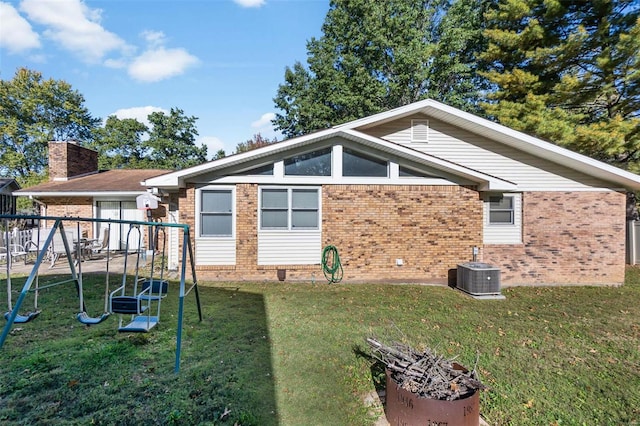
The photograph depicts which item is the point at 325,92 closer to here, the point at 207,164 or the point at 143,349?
the point at 207,164

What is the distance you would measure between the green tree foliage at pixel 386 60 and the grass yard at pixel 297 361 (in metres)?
18.0

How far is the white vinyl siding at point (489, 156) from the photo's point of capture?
30.8ft

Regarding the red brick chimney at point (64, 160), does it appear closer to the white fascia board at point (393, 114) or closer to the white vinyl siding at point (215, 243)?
the white vinyl siding at point (215, 243)

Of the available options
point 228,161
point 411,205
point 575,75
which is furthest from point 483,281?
point 575,75

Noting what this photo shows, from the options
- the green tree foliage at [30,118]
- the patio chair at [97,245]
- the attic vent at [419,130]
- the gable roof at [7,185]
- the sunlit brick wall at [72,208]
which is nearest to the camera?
the attic vent at [419,130]

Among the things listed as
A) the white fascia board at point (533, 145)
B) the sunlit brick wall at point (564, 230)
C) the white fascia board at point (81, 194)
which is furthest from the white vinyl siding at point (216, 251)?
the sunlit brick wall at point (564, 230)

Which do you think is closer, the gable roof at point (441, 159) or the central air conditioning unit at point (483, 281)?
the central air conditioning unit at point (483, 281)

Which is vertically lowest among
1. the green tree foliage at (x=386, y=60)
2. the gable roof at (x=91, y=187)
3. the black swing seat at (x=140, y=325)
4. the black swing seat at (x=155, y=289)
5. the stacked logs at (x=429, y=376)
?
the stacked logs at (x=429, y=376)

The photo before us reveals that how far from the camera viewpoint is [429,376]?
295 cm

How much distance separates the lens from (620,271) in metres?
9.37

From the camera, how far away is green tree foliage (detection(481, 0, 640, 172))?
12.0m

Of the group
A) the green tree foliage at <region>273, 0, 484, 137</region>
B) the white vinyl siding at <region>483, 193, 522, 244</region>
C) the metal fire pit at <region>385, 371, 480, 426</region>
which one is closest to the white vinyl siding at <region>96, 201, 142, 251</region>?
the white vinyl siding at <region>483, 193, 522, 244</region>

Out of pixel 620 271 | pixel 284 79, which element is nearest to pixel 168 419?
pixel 620 271

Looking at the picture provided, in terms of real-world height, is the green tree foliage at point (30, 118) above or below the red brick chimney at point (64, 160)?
above
